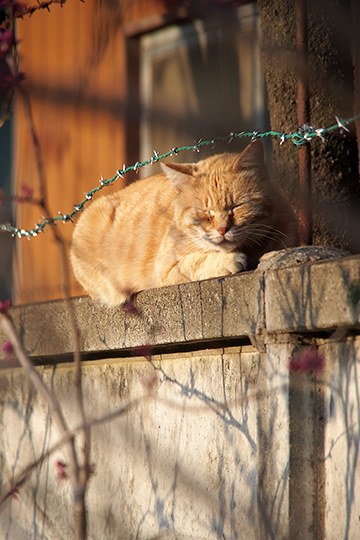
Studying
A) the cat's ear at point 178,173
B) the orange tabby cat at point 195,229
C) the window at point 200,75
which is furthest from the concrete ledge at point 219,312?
the window at point 200,75

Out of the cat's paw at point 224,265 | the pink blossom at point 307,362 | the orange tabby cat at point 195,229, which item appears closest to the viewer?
the pink blossom at point 307,362

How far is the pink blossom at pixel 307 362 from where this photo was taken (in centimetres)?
227

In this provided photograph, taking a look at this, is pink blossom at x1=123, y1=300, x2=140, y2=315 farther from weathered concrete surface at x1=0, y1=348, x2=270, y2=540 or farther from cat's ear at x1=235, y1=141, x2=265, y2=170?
cat's ear at x1=235, y1=141, x2=265, y2=170

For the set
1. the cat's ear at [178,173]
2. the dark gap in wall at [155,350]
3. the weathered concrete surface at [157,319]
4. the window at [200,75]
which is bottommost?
the dark gap in wall at [155,350]

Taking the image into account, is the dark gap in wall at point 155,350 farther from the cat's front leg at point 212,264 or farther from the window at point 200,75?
the window at point 200,75

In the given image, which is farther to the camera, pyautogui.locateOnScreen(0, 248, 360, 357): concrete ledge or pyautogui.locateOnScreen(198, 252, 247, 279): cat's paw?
pyautogui.locateOnScreen(198, 252, 247, 279): cat's paw

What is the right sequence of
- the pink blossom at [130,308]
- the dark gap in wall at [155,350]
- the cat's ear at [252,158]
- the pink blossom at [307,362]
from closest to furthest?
1. the pink blossom at [307,362]
2. the dark gap in wall at [155,350]
3. the pink blossom at [130,308]
4. the cat's ear at [252,158]

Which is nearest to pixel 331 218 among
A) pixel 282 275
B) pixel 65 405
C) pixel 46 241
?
pixel 282 275

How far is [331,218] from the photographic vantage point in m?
3.56

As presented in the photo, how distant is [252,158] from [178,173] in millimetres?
306

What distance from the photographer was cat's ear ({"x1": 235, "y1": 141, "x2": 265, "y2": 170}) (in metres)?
3.54

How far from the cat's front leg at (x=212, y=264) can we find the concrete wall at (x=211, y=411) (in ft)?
0.89

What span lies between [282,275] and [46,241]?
178 inches

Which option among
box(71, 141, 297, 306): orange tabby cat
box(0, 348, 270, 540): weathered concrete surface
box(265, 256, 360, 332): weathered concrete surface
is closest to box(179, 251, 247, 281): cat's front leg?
box(71, 141, 297, 306): orange tabby cat
